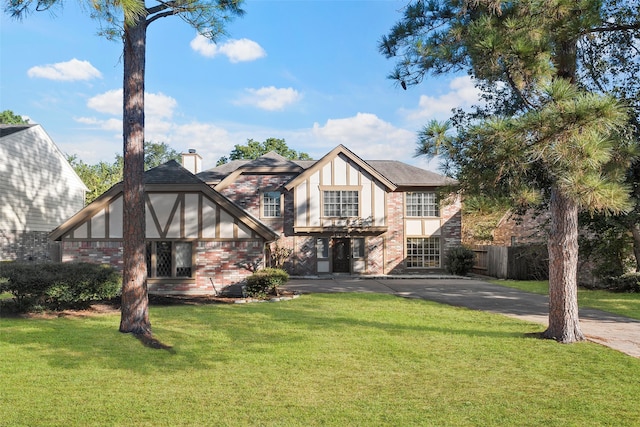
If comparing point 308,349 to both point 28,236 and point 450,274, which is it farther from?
point 28,236

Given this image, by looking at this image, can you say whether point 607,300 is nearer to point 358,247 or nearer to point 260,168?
point 358,247

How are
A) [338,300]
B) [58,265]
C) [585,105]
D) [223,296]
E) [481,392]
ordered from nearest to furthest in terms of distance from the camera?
[481,392] → [585,105] → [58,265] → [338,300] → [223,296]

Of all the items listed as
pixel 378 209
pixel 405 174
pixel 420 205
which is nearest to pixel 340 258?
pixel 378 209

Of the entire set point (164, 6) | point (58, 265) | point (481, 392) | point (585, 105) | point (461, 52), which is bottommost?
point (481, 392)

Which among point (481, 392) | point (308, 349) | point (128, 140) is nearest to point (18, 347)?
point (128, 140)

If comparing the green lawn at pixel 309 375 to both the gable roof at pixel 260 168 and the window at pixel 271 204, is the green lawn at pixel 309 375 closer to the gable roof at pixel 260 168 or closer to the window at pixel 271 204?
the window at pixel 271 204

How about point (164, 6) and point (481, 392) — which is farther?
point (164, 6)

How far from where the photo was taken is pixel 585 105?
24.1 ft

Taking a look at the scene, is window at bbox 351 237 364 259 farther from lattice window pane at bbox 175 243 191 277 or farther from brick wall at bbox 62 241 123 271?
brick wall at bbox 62 241 123 271

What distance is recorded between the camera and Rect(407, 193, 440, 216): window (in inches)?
1070

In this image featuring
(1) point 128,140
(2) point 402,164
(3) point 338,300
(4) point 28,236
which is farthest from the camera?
(2) point 402,164

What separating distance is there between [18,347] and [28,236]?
19772mm

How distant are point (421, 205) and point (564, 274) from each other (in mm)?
17959

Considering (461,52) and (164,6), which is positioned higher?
(164,6)
